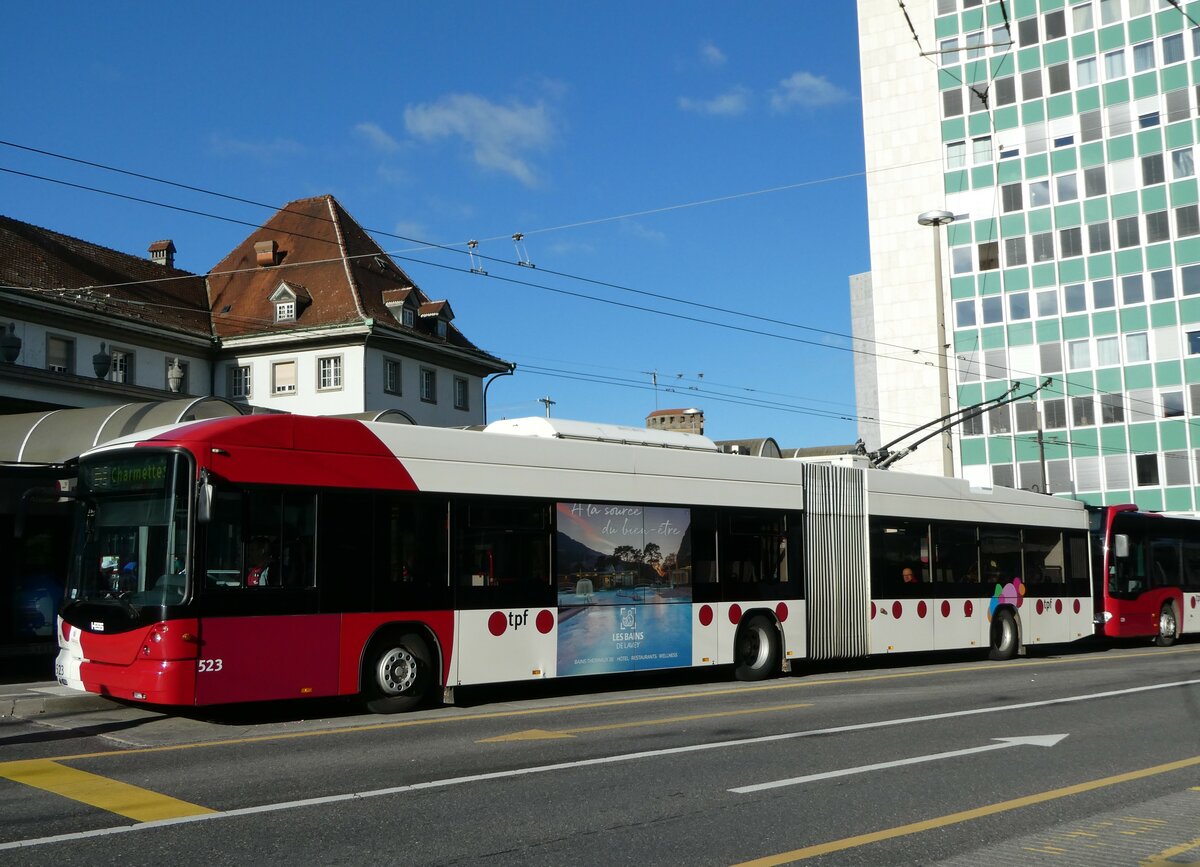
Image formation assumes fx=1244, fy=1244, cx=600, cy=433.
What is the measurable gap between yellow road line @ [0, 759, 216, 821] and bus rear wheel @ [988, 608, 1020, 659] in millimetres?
17067

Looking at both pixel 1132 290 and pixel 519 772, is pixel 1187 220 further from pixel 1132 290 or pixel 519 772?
pixel 519 772

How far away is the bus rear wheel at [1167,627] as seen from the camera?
91.0ft

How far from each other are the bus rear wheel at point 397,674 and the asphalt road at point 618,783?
480mm

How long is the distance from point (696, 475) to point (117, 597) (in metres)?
7.94

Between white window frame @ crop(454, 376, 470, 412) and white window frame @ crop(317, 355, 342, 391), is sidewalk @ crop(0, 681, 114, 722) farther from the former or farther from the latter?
white window frame @ crop(454, 376, 470, 412)

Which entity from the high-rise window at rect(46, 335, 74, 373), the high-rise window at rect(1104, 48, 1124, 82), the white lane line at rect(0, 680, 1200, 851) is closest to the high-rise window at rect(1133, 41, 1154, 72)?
the high-rise window at rect(1104, 48, 1124, 82)

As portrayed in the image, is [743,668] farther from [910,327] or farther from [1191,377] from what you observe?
[910,327]

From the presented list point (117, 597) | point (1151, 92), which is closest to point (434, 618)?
point (117, 597)

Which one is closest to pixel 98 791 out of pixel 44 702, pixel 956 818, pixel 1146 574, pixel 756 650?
pixel 956 818

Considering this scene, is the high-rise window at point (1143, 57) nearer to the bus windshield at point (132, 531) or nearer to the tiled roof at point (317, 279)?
the tiled roof at point (317, 279)

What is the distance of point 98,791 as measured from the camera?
8117mm

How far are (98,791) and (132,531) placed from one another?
440 centimetres

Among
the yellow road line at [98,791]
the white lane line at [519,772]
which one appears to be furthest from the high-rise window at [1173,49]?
the yellow road line at [98,791]

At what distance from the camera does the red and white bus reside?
85.5 feet
